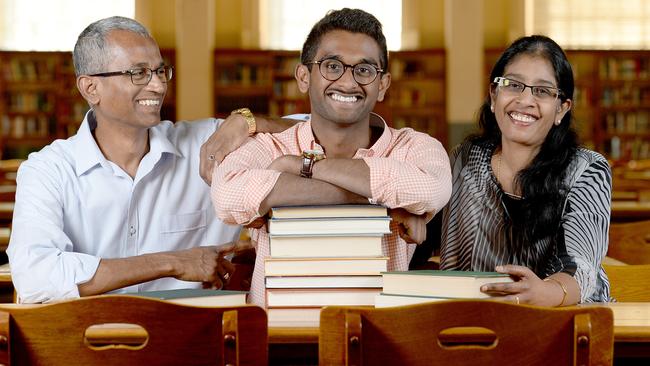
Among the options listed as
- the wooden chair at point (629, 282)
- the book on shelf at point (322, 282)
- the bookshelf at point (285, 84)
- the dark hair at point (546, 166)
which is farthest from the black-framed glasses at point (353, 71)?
the bookshelf at point (285, 84)

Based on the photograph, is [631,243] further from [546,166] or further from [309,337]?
[309,337]

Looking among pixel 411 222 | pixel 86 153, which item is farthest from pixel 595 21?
pixel 411 222

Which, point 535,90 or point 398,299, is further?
point 535,90

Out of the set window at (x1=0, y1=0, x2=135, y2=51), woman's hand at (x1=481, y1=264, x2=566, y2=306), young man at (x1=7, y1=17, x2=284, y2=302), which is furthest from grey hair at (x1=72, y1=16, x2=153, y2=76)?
window at (x1=0, y1=0, x2=135, y2=51)

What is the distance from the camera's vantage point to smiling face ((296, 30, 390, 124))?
223 cm

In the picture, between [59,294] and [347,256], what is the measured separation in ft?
2.47

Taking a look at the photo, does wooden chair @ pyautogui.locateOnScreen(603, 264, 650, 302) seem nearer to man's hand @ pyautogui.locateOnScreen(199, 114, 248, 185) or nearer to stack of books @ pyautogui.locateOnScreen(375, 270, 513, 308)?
stack of books @ pyautogui.locateOnScreen(375, 270, 513, 308)

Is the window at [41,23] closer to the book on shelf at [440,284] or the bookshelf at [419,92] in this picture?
the bookshelf at [419,92]

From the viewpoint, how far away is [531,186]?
242 cm

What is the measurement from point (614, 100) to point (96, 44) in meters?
10.1

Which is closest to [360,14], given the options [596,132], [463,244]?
[463,244]

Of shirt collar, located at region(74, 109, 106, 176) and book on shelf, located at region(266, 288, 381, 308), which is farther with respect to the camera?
shirt collar, located at region(74, 109, 106, 176)

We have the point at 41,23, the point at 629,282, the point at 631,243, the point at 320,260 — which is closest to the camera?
the point at 320,260

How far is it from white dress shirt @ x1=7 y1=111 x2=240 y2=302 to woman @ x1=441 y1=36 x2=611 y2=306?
73cm
